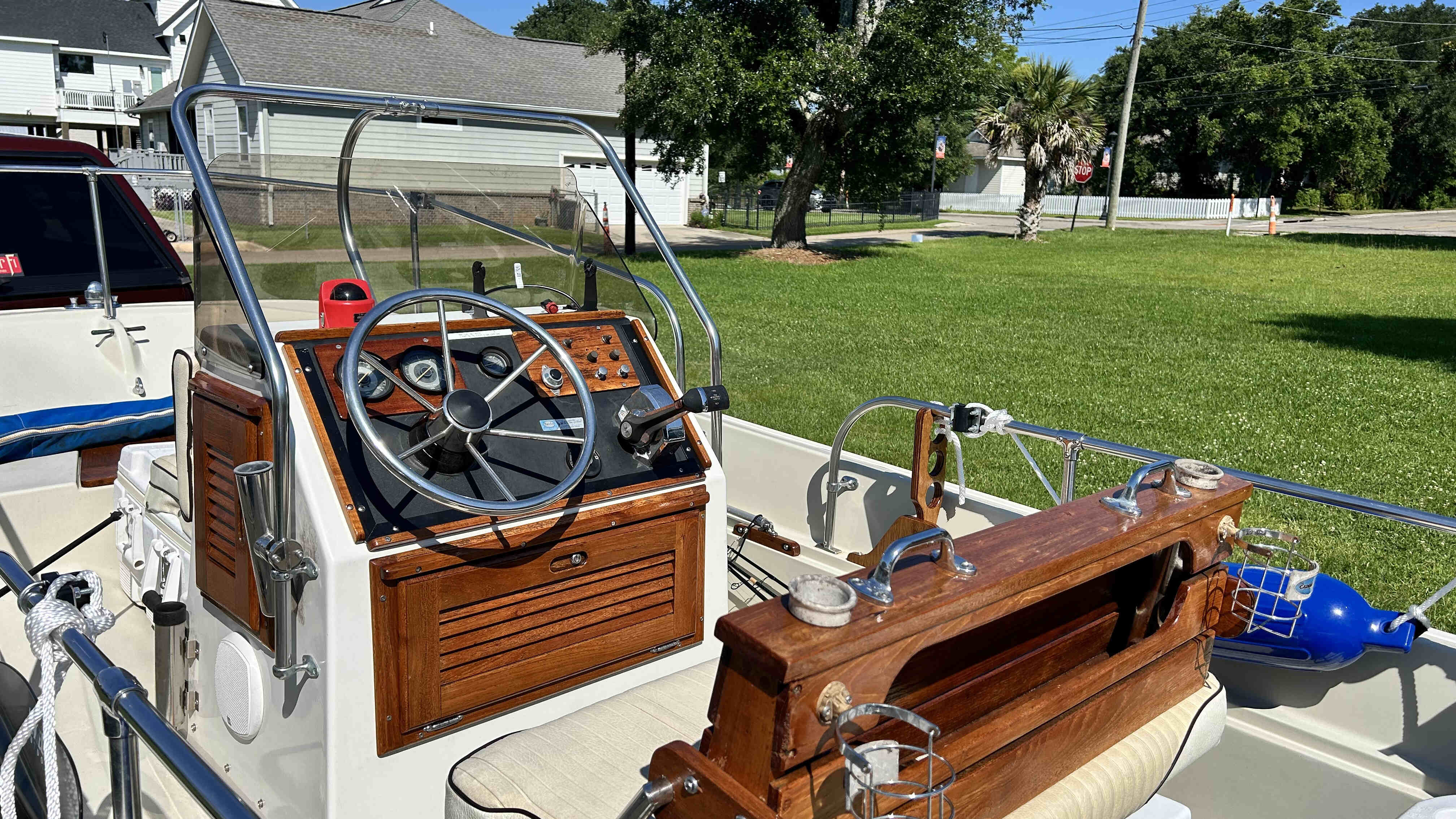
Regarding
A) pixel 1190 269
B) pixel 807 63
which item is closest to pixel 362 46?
pixel 807 63

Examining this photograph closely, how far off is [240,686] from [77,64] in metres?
47.0

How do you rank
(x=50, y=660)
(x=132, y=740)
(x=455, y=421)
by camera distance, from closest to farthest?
(x=132, y=740) < (x=50, y=660) < (x=455, y=421)

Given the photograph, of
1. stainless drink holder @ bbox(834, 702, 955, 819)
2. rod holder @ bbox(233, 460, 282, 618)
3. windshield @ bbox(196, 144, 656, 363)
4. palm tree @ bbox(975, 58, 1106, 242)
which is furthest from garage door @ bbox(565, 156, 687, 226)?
stainless drink holder @ bbox(834, 702, 955, 819)

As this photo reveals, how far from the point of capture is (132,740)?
61.4 inches

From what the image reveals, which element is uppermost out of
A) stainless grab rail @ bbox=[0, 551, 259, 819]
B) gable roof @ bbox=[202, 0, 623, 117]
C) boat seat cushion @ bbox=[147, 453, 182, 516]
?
gable roof @ bbox=[202, 0, 623, 117]

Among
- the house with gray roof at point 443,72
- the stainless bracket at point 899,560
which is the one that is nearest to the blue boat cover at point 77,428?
the stainless bracket at point 899,560

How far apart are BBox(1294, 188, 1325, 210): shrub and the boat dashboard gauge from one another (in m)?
46.7

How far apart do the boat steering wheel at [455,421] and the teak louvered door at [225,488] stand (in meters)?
0.23

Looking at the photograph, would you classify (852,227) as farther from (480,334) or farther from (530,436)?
(530,436)

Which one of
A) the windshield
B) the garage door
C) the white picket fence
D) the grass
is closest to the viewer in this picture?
the windshield

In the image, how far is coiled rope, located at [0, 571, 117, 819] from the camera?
157 centimetres

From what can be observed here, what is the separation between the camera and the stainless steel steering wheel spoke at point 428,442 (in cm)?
219

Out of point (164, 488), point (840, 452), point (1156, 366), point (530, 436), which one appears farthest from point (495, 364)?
point (1156, 366)

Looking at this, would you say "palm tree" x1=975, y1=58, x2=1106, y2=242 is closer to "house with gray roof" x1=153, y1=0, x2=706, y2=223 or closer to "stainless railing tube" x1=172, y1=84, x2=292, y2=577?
"house with gray roof" x1=153, y1=0, x2=706, y2=223
